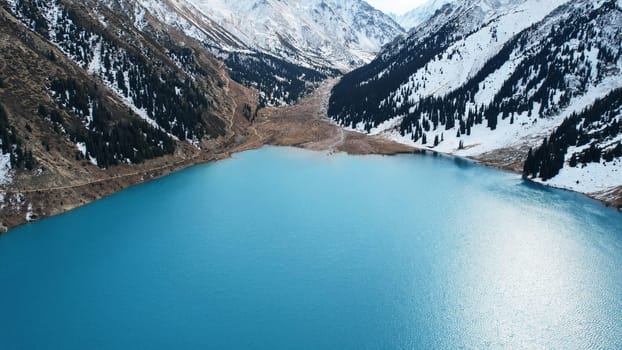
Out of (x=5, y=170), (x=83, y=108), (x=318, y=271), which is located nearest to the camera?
(x=318, y=271)

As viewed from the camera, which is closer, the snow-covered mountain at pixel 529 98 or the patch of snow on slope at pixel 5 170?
the patch of snow on slope at pixel 5 170

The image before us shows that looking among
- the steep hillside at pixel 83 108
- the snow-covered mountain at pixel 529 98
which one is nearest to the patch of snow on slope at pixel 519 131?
the snow-covered mountain at pixel 529 98

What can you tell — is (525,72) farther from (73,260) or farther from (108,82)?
(73,260)

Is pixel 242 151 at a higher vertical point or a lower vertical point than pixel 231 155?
higher

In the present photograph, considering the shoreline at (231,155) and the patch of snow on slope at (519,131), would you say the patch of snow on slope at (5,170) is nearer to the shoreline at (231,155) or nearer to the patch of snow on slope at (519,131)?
the shoreline at (231,155)

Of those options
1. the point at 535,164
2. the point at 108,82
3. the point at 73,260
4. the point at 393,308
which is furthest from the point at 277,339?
the point at 108,82

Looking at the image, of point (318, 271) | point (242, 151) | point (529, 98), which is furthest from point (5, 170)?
point (529, 98)

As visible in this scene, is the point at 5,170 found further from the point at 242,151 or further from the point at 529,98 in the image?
the point at 529,98
